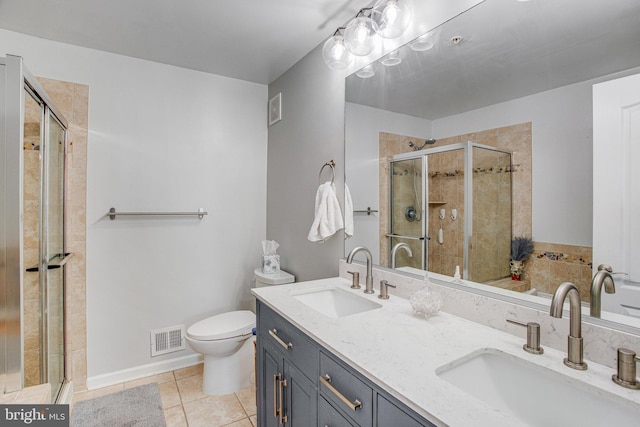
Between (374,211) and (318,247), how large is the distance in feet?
1.82

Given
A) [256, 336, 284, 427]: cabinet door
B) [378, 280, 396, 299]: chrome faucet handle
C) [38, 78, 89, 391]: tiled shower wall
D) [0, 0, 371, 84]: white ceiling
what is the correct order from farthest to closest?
[38, 78, 89, 391]: tiled shower wall, [0, 0, 371, 84]: white ceiling, [378, 280, 396, 299]: chrome faucet handle, [256, 336, 284, 427]: cabinet door

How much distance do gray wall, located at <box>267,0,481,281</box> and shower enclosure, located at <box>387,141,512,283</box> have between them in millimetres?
452

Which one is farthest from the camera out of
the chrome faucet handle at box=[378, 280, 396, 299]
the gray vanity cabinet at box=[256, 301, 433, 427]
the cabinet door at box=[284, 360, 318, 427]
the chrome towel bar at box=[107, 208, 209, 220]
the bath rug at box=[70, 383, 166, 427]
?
the chrome towel bar at box=[107, 208, 209, 220]

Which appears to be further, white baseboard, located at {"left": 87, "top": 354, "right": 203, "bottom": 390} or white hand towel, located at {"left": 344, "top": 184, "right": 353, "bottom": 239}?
white baseboard, located at {"left": 87, "top": 354, "right": 203, "bottom": 390}

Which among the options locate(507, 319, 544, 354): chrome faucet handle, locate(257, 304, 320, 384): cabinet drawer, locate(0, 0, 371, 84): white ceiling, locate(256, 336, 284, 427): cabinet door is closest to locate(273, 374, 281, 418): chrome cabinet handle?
locate(256, 336, 284, 427): cabinet door

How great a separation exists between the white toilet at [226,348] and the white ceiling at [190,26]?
1618 mm

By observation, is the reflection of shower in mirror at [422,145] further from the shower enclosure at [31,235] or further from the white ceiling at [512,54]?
the shower enclosure at [31,235]

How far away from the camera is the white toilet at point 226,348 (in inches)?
78.6

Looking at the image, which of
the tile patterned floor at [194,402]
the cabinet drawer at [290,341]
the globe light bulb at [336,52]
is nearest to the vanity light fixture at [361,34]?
the globe light bulb at [336,52]

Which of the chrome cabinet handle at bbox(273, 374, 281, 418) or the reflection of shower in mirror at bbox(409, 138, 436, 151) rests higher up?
the reflection of shower in mirror at bbox(409, 138, 436, 151)

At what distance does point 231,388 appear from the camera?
7.02 feet

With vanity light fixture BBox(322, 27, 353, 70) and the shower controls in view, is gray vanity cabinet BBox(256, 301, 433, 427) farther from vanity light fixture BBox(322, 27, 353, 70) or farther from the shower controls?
vanity light fixture BBox(322, 27, 353, 70)

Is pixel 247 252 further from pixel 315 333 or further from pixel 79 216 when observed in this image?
pixel 315 333

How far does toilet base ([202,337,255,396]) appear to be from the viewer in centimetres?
212
